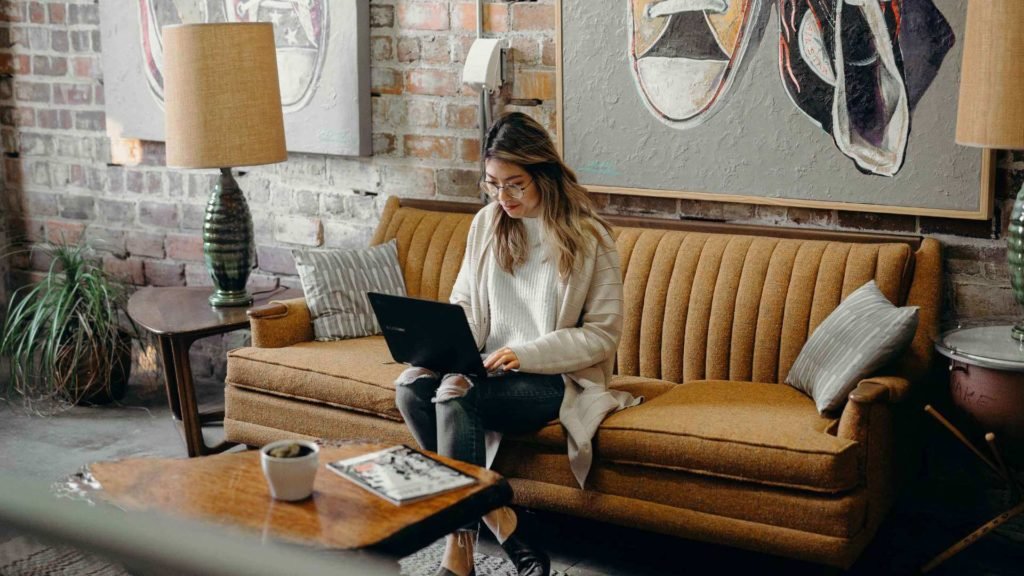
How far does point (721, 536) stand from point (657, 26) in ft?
5.45

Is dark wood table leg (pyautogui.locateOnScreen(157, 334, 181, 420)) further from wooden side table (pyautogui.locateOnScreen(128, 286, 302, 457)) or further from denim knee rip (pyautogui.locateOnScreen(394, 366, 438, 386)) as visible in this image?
denim knee rip (pyautogui.locateOnScreen(394, 366, 438, 386))

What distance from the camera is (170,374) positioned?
12.7ft

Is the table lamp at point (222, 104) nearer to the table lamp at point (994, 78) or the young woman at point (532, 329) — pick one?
the young woman at point (532, 329)

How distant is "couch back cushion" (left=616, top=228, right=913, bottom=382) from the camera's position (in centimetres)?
Result: 313

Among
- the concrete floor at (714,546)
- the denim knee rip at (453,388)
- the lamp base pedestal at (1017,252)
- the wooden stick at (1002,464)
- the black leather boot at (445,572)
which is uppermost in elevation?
the lamp base pedestal at (1017,252)

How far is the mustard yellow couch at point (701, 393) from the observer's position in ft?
8.58

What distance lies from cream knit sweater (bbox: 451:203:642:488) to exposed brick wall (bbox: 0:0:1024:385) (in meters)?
0.80

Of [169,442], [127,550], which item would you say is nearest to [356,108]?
[169,442]

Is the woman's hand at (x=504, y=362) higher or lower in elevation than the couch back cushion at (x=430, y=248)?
lower

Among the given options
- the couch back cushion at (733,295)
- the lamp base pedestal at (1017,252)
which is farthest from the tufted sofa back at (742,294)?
the lamp base pedestal at (1017,252)

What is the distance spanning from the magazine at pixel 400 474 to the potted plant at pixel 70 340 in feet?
7.37

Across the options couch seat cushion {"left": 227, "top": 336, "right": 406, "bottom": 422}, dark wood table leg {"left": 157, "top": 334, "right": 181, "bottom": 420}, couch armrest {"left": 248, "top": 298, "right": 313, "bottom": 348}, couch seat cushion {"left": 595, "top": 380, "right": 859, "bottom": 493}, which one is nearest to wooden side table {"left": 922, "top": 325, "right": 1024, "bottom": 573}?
couch seat cushion {"left": 595, "top": 380, "right": 859, "bottom": 493}

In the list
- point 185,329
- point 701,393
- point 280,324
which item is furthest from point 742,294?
point 185,329

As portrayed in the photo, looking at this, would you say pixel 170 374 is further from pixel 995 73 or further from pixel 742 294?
pixel 995 73
